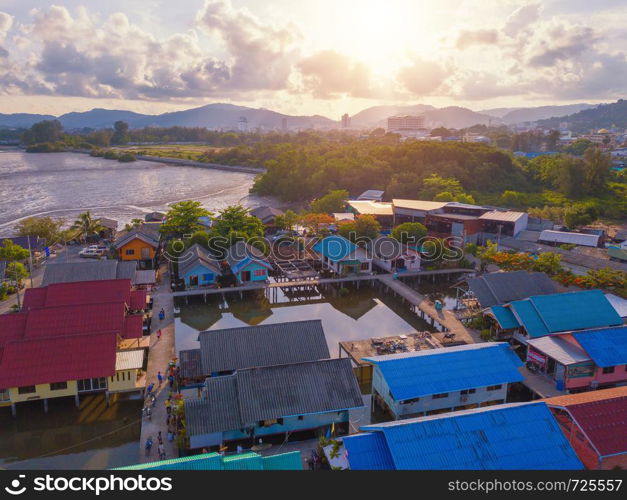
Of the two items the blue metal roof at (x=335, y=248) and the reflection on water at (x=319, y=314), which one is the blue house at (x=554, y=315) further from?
the blue metal roof at (x=335, y=248)

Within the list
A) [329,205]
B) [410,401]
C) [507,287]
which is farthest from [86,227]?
[410,401]

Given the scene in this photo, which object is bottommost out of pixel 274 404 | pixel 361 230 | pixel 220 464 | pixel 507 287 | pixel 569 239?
pixel 569 239

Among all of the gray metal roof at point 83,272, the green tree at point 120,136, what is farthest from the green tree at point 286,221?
the green tree at point 120,136

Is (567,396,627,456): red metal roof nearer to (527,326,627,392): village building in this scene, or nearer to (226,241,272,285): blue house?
(527,326,627,392): village building

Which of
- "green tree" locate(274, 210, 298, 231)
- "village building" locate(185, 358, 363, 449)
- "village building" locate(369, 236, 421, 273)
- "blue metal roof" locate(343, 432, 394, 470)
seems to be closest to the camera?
"blue metal roof" locate(343, 432, 394, 470)

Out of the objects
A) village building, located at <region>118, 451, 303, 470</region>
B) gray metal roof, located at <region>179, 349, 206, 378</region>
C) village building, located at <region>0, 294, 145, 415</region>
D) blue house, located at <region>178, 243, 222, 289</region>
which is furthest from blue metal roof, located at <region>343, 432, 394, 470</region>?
blue house, located at <region>178, 243, 222, 289</region>

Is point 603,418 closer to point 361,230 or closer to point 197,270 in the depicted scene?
point 197,270

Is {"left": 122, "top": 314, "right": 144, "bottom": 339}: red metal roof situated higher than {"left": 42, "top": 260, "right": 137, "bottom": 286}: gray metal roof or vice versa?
{"left": 42, "top": 260, "right": 137, "bottom": 286}: gray metal roof
